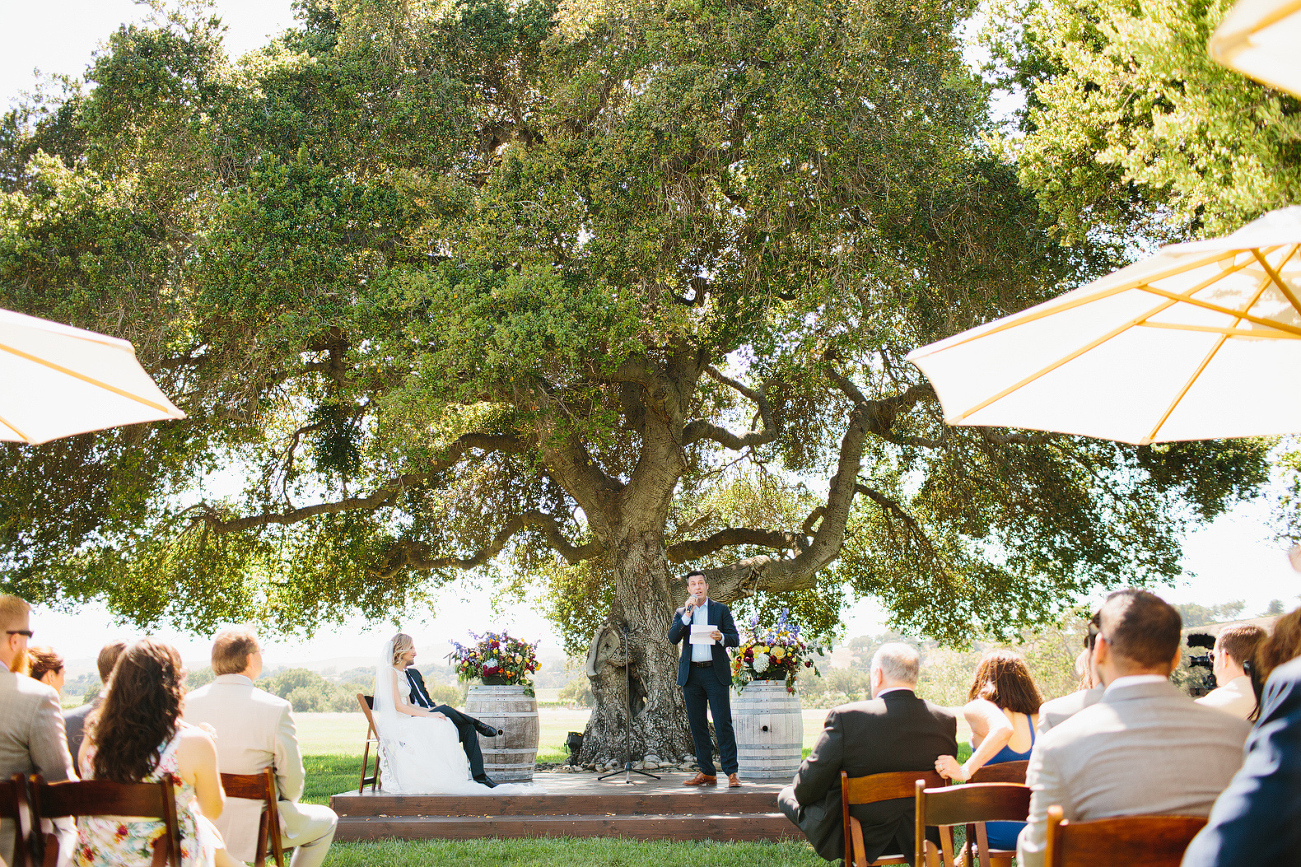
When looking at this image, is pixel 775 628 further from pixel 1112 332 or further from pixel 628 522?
pixel 1112 332

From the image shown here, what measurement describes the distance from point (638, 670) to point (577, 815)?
4.17 m

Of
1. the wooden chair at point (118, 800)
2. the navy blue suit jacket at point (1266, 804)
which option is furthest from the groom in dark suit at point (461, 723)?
the navy blue suit jacket at point (1266, 804)

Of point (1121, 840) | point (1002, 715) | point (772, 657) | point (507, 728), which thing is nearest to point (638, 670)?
point (507, 728)

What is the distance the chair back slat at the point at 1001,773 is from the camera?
3941mm

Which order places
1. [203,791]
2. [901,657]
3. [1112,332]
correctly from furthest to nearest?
[901,657]
[1112,332]
[203,791]

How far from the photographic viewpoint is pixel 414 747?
8.04m

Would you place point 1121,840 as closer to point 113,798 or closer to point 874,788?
point 874,788

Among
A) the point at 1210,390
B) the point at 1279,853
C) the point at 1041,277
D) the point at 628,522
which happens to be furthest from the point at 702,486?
the point at 1279,853

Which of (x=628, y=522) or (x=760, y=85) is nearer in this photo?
(x=760, y=85)

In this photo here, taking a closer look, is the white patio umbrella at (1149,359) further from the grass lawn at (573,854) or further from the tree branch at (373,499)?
the tree branch at (373,499)

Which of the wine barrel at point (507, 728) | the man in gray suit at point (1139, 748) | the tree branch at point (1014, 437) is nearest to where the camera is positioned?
the man in gray suit at point (1139, 748)

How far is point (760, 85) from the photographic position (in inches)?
403

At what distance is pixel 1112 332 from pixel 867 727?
214 centimetres

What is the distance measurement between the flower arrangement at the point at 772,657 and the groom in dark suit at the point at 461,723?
2.57m
